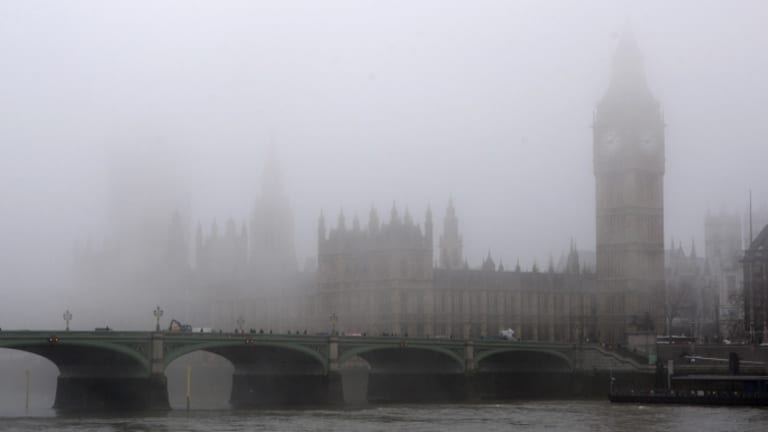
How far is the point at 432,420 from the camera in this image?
3002 inches

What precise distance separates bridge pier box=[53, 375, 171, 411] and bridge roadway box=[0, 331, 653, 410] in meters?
0.06

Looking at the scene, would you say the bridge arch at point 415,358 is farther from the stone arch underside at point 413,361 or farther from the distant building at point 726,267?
the distant building at point 726,267

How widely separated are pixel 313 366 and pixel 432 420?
59.2 ft

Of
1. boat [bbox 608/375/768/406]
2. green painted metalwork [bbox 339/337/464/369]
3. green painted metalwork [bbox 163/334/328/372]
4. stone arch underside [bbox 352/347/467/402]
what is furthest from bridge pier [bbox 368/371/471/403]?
boat [bbox 608/375/768/406]

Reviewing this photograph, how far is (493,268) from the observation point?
143125mm

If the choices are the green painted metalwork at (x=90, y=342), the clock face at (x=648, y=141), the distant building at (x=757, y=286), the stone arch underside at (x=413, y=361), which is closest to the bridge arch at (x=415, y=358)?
the stone arch underside at (x=413, y=361)

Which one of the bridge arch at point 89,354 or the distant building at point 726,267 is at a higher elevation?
the distant building at point 726,267

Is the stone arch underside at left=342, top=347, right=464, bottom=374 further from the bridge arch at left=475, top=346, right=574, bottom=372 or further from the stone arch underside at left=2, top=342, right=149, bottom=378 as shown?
the stone arch underside at left=2, top=342, right=149, bottom=378

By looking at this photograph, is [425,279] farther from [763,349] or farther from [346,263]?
[763,349]

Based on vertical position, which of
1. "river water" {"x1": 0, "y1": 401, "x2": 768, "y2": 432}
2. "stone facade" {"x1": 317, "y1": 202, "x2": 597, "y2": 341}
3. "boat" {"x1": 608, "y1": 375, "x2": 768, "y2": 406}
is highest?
"stone facade" {"x1": 317, "y1": 202, "x2": 597, "y2": 341}

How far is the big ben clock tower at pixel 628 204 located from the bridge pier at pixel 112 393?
70.1 meters

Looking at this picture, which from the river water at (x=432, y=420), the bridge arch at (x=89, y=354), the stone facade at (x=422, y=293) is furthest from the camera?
the stone facade at (x=422, y=293)

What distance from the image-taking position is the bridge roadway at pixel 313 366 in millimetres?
80688

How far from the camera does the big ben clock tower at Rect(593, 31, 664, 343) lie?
467ft
